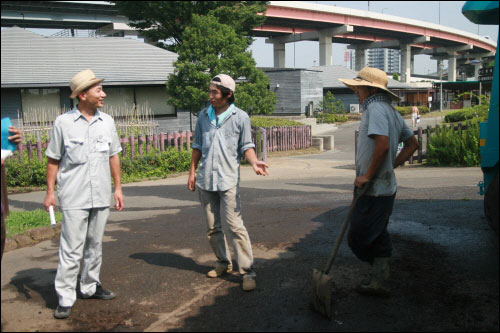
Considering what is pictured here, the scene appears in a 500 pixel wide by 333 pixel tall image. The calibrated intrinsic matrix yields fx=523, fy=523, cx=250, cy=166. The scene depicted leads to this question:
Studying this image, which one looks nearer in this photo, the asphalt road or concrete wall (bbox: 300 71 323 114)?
the asphalt road

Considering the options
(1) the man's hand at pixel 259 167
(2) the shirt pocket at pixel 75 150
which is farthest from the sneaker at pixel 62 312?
(1) the man's hand at pixel 259 167

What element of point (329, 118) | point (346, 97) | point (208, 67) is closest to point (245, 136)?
point (208, 67)

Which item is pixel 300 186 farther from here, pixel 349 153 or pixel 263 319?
pixel 349 153

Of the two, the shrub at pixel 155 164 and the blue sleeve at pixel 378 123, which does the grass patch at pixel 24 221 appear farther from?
the shrub at pixel 155 164

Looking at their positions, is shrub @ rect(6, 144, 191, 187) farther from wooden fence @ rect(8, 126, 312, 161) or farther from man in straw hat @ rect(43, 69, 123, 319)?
man in straw hat @ rect(43, 69, 123, 319)

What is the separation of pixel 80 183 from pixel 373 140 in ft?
8.01

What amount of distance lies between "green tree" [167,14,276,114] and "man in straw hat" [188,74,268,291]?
14327 millimetres

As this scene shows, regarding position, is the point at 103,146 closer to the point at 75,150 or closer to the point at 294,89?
the point at 75,150

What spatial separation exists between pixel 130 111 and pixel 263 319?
764 inches

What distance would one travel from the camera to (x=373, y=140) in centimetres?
437

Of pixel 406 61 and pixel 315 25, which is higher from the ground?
pixel 406 61

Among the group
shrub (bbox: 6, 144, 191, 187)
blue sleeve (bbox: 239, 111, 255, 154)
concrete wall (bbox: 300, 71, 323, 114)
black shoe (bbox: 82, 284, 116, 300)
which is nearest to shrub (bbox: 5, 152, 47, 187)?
shrub (bbox: 6, 144, 191, 187)

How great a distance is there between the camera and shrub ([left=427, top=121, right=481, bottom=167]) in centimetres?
1500

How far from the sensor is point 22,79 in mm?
19266
